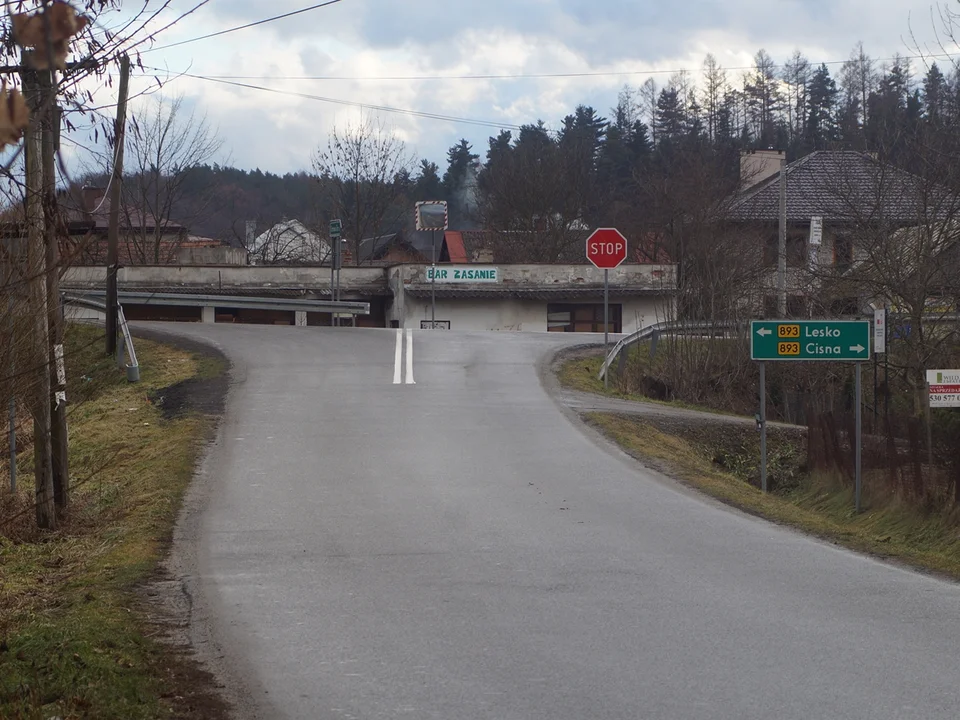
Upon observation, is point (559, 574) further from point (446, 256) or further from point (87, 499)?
point (446, 256)

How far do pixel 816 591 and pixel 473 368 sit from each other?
16.1 metres

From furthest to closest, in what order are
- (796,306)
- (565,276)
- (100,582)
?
(565,276)
(796,306)
(100,582)

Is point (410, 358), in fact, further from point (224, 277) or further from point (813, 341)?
point (224, 277)

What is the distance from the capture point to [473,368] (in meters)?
24.2

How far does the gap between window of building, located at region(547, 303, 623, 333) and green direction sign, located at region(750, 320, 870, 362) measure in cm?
3037

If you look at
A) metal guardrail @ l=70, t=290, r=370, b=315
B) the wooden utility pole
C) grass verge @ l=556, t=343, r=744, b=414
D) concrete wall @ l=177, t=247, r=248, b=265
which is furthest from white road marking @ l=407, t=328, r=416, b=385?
concrete wall @ l=177, t=247, r=248, b=265

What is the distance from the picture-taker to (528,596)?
325 inches

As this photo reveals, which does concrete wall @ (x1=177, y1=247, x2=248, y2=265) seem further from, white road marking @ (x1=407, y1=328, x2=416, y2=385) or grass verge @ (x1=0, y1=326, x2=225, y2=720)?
grass verge @ (x1=0, y1=326, x2=225, y2=720)

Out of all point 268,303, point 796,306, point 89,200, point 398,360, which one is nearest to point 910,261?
point 796,306

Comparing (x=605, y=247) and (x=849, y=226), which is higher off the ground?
(x=849, y=226)

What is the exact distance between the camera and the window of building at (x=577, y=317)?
45906 millimetres

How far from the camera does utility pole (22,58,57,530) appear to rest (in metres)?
9.04

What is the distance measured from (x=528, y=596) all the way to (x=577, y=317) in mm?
38144

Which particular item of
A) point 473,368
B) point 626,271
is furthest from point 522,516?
point 626,271
